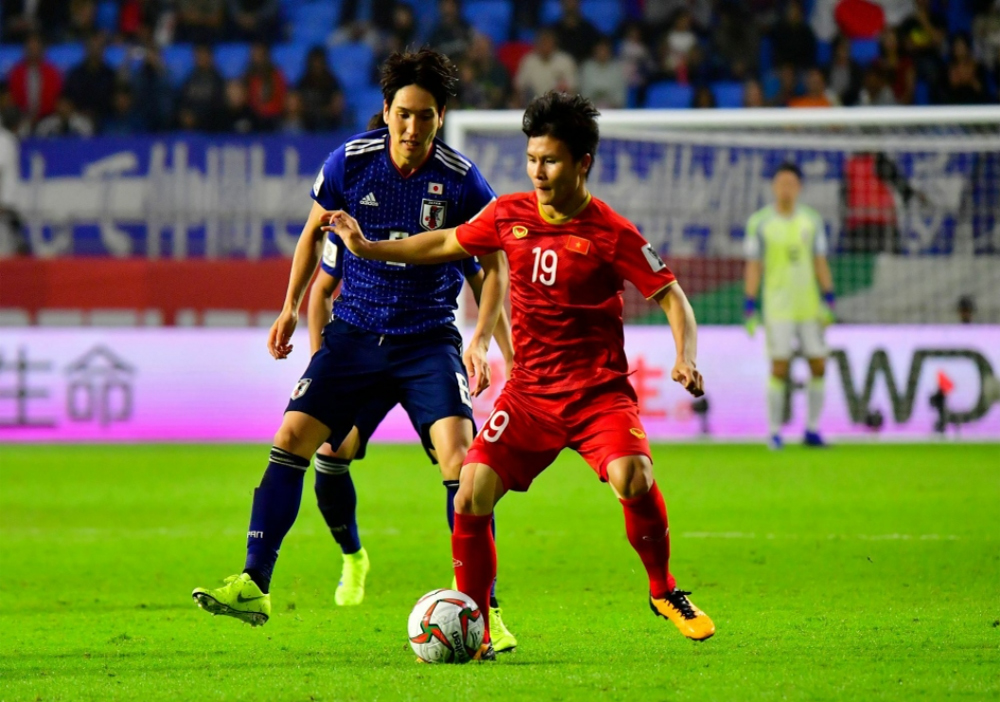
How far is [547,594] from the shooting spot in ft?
19.6

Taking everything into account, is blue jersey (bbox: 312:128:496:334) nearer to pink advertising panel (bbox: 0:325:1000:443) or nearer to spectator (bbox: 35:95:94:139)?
pink advertising panel (bbox: 0:325:1000:443)

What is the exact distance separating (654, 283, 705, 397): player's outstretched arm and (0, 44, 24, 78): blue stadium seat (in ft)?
49.2

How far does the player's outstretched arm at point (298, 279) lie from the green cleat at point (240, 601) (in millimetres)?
847

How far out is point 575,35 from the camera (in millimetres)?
17312

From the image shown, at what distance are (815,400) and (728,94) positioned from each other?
18.5 ft

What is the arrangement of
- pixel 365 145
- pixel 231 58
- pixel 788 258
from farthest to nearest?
pixel 231 58 → pixel 788 258 → pixel 365 145

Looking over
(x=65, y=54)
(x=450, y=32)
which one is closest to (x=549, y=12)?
(x=450, y=32)

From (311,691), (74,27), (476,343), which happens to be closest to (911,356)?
(476,343)

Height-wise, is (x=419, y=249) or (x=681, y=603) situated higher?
(x=419, y=249)

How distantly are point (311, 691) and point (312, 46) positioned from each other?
47.7 feet

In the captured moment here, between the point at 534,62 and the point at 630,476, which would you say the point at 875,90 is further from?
the point at 630,476

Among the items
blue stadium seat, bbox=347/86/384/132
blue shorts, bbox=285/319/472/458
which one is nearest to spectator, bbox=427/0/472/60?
blue stadium seat, bbox=347/86/384/132

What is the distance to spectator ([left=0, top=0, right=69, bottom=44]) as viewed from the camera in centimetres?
1853

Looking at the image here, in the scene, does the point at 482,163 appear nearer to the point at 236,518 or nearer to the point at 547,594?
the point at 236,518
